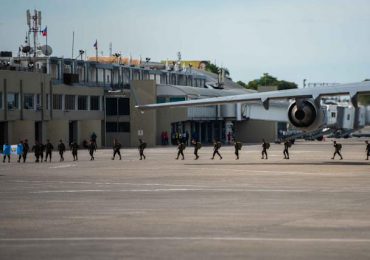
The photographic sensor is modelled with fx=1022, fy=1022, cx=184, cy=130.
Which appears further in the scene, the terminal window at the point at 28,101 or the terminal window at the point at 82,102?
the terminal window at the point at 82,102

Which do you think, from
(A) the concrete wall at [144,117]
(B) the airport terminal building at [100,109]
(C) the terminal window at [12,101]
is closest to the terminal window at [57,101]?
(B) the airport terminal building at [100,109]

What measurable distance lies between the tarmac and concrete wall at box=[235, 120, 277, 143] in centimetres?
6860

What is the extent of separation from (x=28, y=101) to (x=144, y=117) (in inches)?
538

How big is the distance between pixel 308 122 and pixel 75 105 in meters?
43.6

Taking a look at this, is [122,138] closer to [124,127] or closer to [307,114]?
[124,127]

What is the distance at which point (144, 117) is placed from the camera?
3632 inches

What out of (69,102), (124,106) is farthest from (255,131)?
(69,102)

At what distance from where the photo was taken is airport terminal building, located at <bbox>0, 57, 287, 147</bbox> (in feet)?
263

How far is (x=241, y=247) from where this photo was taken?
61.8 feet

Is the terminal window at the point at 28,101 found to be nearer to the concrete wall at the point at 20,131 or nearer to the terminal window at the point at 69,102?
the concrete wall at the point at 20,131

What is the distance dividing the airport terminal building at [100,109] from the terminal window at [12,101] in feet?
0.25

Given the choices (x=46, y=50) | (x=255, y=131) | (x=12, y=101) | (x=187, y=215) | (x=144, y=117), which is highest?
(x=46, y=50)

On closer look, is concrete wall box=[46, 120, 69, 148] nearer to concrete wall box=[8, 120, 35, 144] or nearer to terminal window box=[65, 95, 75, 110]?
terminal window box=[65, 95, 75, 110]

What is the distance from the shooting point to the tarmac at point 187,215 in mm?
18562
